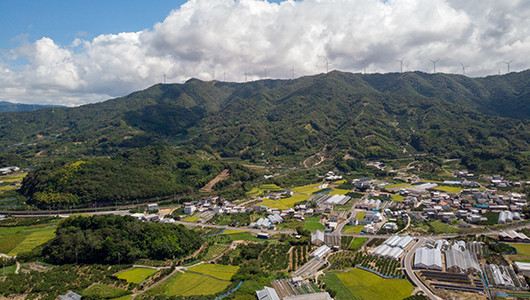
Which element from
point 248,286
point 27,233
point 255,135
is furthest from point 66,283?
point 255,135

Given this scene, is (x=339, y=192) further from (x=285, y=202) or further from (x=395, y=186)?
(x=285, y=202)

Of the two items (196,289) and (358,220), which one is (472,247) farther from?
(196,289)

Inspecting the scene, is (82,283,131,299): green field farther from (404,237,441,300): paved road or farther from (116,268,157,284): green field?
(404,237,441,300): paved road

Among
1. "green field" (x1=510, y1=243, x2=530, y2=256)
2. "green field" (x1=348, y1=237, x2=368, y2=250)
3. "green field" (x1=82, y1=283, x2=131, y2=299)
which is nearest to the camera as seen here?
"green field" (x1=82, y1=283, x2=131, y2=299)

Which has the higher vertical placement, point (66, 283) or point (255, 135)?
point (255, 135)

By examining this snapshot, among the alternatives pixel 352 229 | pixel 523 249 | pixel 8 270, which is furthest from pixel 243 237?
pixel 523 249

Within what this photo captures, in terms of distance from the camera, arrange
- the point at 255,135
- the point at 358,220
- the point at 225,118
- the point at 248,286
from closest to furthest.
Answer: the point at 248,286, the point at 358,220, the point at 255,135, the point at 225,118

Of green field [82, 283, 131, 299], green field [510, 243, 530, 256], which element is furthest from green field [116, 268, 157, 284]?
green field [510, 243, 530, 256]
